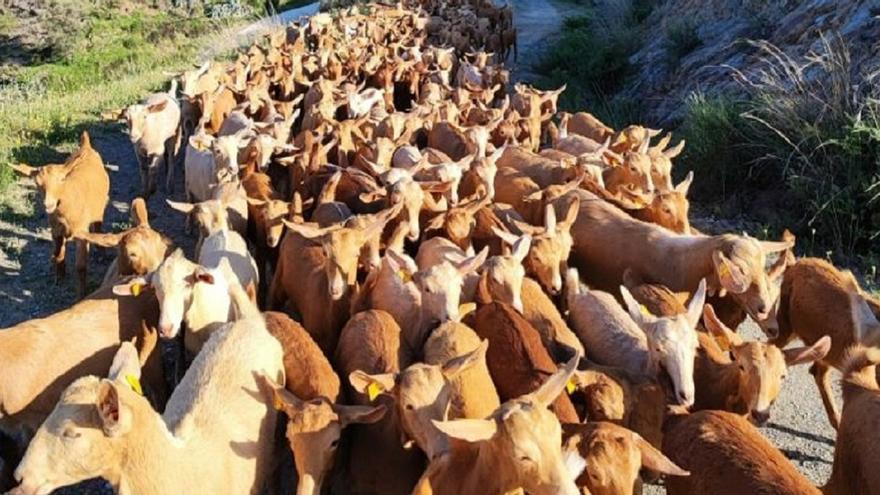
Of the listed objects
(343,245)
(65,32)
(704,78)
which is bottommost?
(65,32)

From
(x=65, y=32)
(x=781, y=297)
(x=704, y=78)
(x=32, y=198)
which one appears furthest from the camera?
(x=65, y=32)

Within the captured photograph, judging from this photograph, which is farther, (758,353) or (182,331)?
(182,331)

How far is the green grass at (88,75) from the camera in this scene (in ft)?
43.8

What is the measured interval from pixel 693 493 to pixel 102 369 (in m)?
3.90

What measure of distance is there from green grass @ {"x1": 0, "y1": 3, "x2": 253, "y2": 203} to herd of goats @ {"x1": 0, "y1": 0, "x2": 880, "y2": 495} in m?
4.67

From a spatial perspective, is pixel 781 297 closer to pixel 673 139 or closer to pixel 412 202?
pixel 412 202

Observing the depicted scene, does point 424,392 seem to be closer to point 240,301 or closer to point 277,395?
point 277,395

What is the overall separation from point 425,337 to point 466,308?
1.24 feet

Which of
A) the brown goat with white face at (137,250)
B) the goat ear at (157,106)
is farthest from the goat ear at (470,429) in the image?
the goat ear at (157,106)

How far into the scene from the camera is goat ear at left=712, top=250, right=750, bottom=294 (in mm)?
6336

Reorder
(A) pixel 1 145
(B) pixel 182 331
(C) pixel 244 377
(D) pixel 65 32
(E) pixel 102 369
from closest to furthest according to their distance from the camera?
1. (C) pixel 244 377
2. (E) pixel 102 369
3. (B) pixel 182 331
4. (A) pixel 1 145
5. (D) pixel 65 32

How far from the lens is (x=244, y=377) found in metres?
5.06

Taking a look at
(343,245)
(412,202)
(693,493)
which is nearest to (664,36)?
(412,202)

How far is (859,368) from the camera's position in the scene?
5.38 metres
